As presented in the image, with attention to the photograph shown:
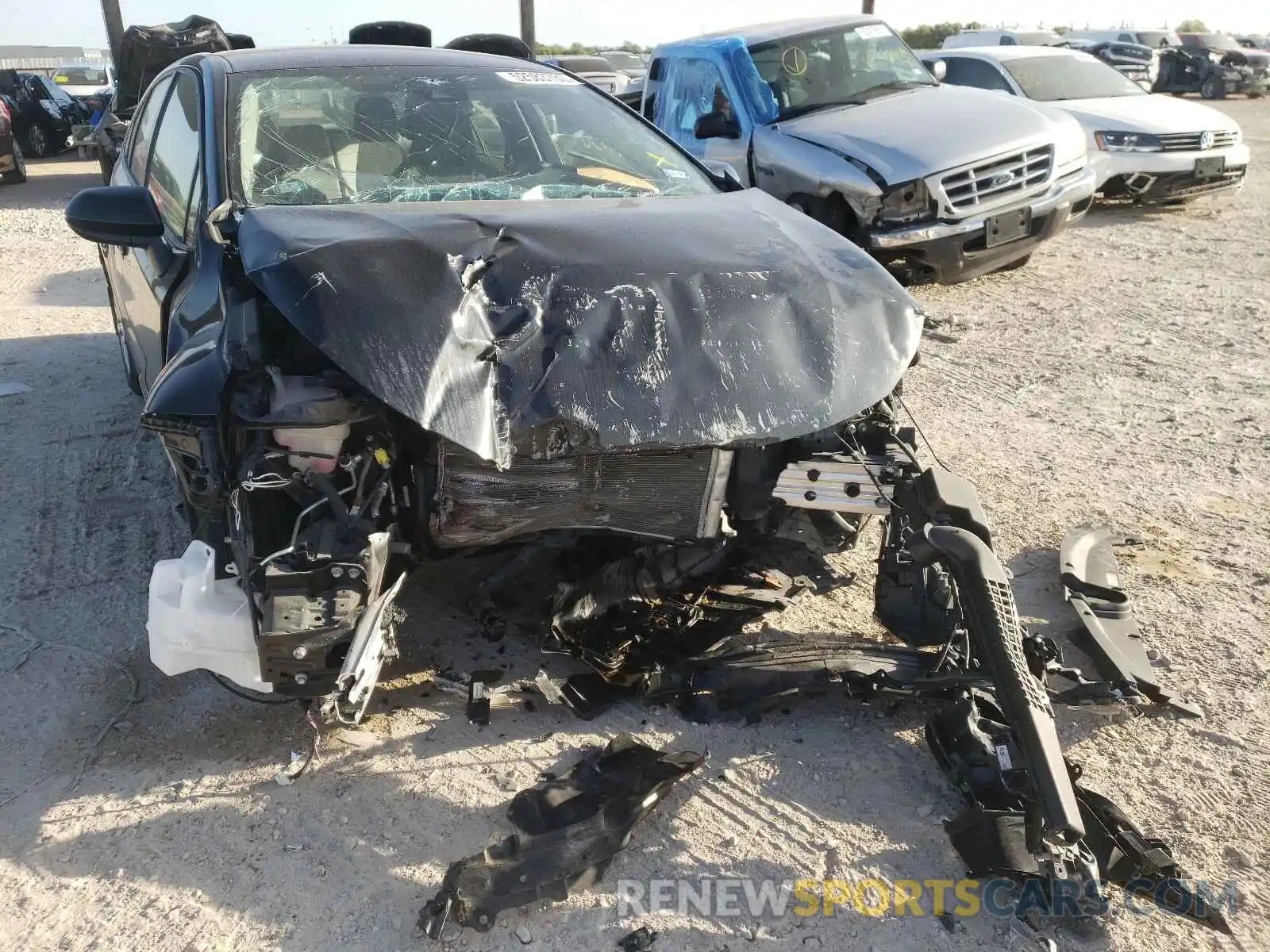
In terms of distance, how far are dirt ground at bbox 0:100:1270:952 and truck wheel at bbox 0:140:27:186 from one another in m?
10.3

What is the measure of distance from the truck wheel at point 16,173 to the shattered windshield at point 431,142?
1203cm

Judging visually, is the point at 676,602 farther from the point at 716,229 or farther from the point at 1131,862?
the point at 1131,862

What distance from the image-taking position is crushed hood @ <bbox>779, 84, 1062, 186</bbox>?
22.4 feet

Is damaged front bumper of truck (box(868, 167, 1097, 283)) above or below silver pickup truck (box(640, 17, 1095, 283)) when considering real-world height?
below

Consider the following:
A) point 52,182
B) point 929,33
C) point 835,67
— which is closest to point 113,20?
point 52,182

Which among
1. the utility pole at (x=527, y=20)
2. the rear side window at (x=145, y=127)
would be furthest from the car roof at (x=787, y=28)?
the utility pole at (x=527, y=20)

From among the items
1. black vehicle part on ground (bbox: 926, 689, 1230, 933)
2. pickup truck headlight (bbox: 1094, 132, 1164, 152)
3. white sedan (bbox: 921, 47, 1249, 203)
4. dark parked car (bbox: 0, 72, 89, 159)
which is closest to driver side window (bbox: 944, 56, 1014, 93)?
white sedan (bbox: 921, 47, 1249, 203)

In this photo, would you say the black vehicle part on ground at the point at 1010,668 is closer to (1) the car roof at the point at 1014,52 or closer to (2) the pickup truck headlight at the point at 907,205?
(2) the pickup truck headlight at the point at 907,205

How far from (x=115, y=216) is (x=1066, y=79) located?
33.4 ft

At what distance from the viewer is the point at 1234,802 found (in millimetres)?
2725

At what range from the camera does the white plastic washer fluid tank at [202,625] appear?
257cm

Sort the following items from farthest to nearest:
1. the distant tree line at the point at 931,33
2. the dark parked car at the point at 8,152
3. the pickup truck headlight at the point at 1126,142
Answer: the distant tree line at the point at 931,33 → the dark parked car at the point at 8,152 → the pickup truck headlight at the point at 1126,142

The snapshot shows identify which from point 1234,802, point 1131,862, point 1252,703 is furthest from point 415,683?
Result: point 1252,703

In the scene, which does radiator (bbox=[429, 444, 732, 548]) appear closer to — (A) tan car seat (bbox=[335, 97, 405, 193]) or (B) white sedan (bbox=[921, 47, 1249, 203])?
(A) tan car seat (bbox=[335, 97, 405, 193])
